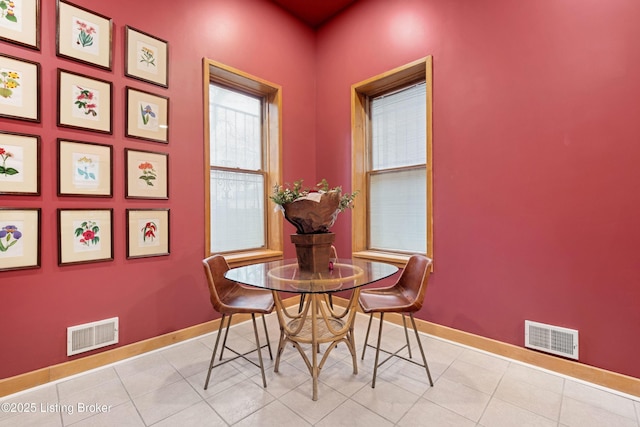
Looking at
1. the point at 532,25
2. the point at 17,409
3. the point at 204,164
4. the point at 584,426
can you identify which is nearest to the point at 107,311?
the point at 17,409

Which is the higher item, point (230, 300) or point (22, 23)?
point (22, 23)

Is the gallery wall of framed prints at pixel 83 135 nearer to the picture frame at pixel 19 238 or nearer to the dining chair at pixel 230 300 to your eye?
the picture frame at pixel 19 238

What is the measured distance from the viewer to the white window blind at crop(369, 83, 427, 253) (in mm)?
2975

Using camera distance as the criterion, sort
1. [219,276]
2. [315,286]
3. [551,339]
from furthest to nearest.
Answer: [219,276] → [551,339] → [315,286]

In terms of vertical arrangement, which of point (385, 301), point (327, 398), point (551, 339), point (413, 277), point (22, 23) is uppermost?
point (22, 23)

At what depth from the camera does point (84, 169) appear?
2119 millimetres

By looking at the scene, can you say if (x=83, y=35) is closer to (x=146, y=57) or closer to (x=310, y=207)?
(x=146, y=57)

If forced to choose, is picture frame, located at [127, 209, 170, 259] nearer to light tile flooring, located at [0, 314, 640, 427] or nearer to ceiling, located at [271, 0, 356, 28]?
light tile flooring, located at [0, 314, 640, 427]

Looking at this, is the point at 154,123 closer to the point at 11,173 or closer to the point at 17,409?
the point at 11,173

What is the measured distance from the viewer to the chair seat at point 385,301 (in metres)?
1.92

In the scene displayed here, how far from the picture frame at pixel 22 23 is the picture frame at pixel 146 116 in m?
0.56

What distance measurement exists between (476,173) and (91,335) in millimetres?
3220

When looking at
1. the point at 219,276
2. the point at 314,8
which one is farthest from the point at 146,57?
the point at 314,8

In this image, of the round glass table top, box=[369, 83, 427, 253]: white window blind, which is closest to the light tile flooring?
the round glass table top
